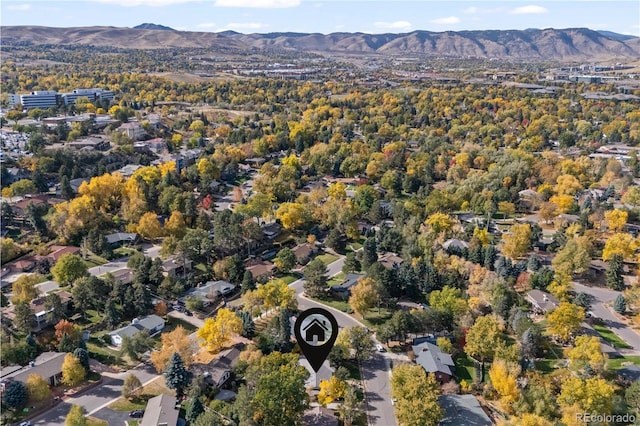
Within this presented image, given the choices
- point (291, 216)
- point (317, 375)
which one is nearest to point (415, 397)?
point (317, 375)

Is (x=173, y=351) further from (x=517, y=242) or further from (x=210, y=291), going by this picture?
(x=517, y=242)

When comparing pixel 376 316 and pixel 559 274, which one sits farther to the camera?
pixel 559 274

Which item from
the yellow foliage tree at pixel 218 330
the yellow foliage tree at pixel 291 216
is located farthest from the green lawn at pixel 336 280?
the yellow foliage tree at pixel 218 330

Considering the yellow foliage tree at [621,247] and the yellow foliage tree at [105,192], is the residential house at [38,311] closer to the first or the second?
the yellow foliage tree at [105,192]

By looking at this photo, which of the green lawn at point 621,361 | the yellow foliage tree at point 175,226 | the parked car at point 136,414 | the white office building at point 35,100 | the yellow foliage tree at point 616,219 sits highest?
the white office building at point 35,100

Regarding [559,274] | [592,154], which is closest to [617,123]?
[592,154]

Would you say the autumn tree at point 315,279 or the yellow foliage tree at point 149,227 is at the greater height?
the yellow foliage tree at point 149,227

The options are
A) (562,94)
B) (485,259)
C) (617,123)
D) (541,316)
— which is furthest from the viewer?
(562,94)

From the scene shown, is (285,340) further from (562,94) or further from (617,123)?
(562,94)
